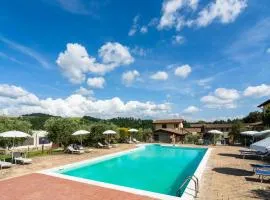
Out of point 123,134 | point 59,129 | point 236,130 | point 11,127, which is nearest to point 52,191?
point 11,127

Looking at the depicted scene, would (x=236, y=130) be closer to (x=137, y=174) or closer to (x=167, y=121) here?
(x=167, y=121)

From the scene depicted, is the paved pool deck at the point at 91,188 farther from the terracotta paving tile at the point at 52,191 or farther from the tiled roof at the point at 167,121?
the tiled roof at the point at 167,121

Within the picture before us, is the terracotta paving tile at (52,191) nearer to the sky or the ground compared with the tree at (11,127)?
nearer to the ground

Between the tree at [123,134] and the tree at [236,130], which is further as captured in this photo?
the tree at [123,134]

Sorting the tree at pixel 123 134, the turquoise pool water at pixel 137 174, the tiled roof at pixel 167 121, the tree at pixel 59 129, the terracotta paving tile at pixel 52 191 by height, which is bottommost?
the turquoise pool water at pixel 137 174

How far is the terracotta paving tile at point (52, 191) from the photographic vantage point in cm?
952

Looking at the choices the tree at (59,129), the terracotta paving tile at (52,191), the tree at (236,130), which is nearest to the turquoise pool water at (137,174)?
the terracotta paving tile at (52,191)

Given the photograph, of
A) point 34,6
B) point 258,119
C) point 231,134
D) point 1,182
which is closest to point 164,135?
point 231,134

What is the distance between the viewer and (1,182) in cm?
1159

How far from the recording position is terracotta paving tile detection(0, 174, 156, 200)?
9.52m

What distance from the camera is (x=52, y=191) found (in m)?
10.3

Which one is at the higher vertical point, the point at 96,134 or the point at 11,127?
the point at 11,127

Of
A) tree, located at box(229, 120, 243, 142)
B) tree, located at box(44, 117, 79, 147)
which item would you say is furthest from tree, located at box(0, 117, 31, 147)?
tree, located at box(229, 120, 243, 142)

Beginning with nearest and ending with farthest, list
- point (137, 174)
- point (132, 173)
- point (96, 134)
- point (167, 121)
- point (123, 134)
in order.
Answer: point (137, 174) → point (132, 173) → point (96, 134) → point (123, 134) → point (167, 121)
